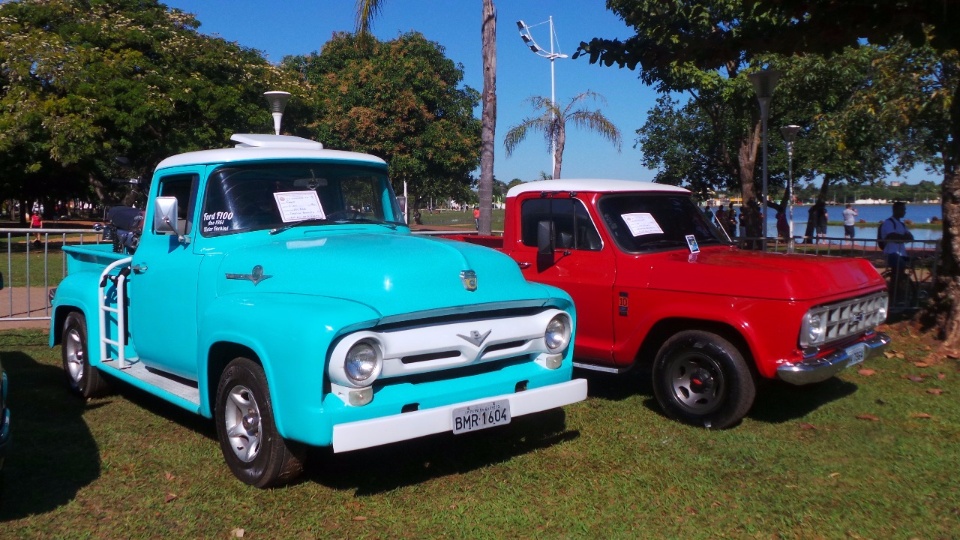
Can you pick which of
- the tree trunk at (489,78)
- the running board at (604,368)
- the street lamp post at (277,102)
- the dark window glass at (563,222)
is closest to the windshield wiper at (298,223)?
the dark window glass at (563,222)

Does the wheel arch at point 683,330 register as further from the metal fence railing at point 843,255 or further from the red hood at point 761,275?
the metal fence railing at point 843,255

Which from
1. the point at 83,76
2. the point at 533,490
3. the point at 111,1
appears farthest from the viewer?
the point at 111,1

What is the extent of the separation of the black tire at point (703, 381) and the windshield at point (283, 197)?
2.44m

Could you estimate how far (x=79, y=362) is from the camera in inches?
290

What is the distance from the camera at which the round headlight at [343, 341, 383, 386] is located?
4.50 metres

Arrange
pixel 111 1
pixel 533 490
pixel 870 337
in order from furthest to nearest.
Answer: pixel 111 1 < pixel 870 337 < pixel 533 490

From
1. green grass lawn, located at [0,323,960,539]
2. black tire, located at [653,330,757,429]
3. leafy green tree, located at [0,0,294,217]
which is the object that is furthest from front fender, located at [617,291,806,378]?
leafy green tree, located at [0,0,294,217]

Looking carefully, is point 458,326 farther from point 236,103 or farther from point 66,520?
point 236,103

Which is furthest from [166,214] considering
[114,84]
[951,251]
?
[114,84]

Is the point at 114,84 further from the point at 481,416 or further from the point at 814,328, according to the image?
the point at 814,328

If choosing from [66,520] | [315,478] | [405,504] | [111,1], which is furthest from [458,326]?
[111,1]

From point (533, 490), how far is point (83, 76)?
23.5 meters

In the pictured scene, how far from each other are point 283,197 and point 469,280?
1692mm

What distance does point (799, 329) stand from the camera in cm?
591
